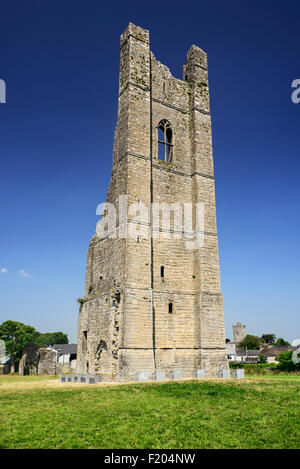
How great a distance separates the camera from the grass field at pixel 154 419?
19.8 feet

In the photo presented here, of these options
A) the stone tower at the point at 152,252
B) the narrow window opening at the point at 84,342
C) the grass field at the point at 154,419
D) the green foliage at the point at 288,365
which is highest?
the stone tower at the point at 152,252

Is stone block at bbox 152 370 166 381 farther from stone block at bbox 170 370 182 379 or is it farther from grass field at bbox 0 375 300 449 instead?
grass field at bbox 0 375 300 449

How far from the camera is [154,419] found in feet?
24.3

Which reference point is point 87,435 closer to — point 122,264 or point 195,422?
point 195,422

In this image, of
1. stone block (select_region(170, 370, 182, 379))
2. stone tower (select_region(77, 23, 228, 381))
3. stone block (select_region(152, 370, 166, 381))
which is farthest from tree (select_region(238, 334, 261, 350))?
stone block (select_region(152, 370, 166, 381))

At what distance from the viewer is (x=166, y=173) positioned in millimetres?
18891

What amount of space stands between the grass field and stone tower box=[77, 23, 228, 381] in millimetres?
4881

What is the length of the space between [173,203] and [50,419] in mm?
12960

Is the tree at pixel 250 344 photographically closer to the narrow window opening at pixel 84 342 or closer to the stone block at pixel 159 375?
the narrow window opening at pixel 84 342

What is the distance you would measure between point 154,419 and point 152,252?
10252 millimetres

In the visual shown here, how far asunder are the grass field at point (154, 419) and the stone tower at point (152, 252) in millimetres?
4881

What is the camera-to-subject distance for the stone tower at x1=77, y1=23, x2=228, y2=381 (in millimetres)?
15852

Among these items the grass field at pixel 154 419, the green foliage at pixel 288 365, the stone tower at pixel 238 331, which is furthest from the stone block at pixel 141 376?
the stone tower at pixel 238 331

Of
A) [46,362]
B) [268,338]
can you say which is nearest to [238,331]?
[268,338]
